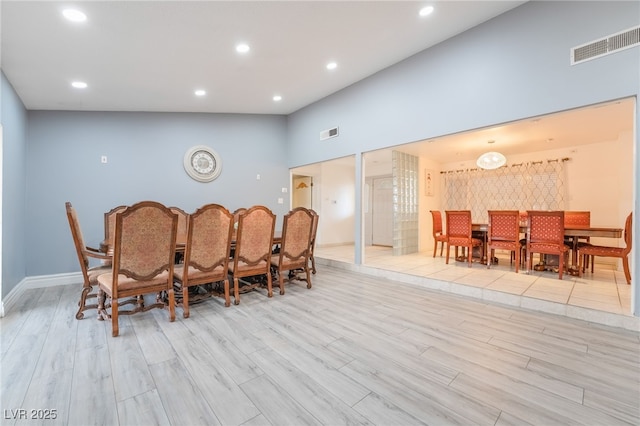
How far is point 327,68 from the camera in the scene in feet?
12.8

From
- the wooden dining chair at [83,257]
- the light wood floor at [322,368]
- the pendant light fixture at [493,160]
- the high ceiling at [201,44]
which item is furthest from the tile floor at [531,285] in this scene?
the wooden dining chair at [83,257]

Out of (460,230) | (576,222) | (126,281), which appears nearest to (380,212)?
(460,230)

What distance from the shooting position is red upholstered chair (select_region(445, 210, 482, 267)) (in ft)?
15.1

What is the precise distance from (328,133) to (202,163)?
2517 millimetres

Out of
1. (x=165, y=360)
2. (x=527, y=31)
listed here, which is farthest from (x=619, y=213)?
(x=165, y=360)

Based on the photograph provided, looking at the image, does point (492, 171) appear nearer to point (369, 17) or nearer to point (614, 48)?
point (614, 48)

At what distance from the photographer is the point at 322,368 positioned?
1763 millimetres

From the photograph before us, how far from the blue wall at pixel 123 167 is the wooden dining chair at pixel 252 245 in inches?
103

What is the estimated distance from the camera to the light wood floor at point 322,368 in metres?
1.38

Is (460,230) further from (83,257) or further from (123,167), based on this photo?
(123,167)

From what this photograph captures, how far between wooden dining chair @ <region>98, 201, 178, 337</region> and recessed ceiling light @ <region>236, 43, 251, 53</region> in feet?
6.89

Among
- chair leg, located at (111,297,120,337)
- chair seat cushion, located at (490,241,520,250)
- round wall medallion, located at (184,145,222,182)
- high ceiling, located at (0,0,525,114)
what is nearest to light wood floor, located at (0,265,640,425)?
chair leg, located at (111,297,120,337)

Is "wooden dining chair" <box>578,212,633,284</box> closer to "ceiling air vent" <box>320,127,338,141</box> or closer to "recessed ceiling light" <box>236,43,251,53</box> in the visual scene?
"ceiling air vent" <box>320,127,338,141</box>

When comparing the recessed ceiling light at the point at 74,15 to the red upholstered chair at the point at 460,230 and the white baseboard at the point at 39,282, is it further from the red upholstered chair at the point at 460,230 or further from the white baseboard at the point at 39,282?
the red upholstered chair at the point at 460,230
